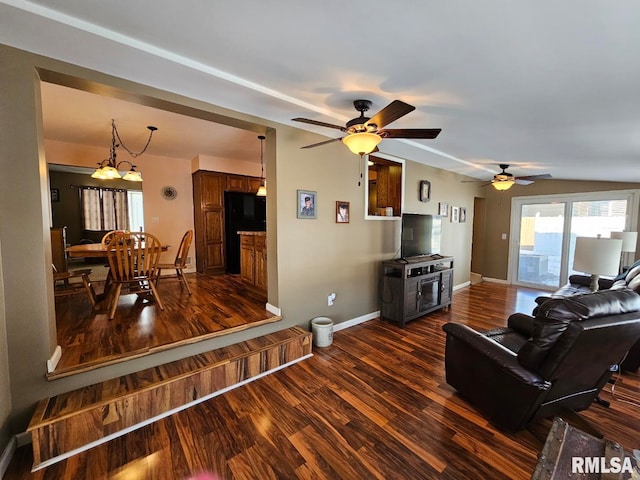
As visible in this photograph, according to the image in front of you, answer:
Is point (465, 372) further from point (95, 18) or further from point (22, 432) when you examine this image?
point (95, 18)

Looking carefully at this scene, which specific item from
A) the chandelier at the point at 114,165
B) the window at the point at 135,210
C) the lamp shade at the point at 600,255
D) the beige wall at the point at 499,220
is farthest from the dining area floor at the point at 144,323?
the beige wall at the point at 499,220

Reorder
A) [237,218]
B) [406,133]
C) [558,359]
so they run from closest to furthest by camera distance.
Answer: [558,359] → [406,133] → [237,218]

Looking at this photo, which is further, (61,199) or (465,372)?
(61,199)

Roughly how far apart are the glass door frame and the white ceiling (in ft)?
11.7

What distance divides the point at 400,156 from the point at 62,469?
463 cm

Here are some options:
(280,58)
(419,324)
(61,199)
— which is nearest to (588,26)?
(280,58)

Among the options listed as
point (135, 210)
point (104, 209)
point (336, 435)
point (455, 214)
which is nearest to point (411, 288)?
point (336, 435)

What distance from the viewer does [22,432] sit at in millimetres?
1708

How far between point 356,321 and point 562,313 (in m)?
2.51

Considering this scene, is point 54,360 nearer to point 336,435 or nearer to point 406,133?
point 336,435

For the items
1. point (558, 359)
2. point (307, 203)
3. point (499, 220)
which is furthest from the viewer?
point (499, 220)

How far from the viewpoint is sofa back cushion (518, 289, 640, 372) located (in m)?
1.50

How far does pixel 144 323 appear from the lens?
8.94ft

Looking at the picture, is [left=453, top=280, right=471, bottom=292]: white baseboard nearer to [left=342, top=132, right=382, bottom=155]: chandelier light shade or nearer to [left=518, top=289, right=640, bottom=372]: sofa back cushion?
[left=518, top=289, right=640, bottom=372]: sofa back cushion
